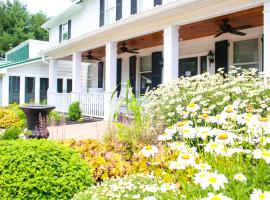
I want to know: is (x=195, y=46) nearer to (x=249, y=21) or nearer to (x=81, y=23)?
(x=249, y=21)

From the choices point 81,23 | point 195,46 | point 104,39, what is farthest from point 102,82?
point 195,46

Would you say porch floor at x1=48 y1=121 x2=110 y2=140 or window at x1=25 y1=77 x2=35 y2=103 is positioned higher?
window at x1=25 y1=77 x2=35 y2=103

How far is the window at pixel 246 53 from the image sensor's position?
8914 mm

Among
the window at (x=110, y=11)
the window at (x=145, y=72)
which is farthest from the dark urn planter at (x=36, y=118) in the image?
the window at (x=110, y=11)

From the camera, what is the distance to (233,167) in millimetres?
1934

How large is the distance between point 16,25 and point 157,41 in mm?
30470

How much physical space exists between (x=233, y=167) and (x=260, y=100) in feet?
10.9

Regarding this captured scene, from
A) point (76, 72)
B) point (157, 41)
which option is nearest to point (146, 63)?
point (157, 41)

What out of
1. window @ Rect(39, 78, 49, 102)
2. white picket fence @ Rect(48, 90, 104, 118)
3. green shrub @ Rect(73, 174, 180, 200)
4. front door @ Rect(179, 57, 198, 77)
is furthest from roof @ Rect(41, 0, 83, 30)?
green shrub @ Rect(73, 174, 180, 200)

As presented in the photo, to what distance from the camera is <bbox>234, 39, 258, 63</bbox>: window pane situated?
8930 mm

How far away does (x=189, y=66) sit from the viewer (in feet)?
36.7

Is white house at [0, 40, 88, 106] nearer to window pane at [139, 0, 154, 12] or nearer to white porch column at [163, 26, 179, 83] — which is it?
window pane at [139, 0, 154, 12]

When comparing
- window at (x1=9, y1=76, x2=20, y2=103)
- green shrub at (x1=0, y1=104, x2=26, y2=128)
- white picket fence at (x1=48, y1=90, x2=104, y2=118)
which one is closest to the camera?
green shrub at (x1=0, y1=104, x2=26, y2=128)

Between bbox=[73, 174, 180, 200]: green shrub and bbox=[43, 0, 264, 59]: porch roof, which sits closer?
bbox=[73, 174, 180, 200]: green shrub
